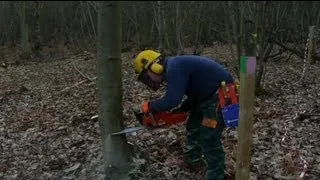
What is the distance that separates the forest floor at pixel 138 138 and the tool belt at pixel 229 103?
780mm

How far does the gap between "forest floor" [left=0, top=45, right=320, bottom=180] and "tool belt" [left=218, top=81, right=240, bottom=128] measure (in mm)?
780

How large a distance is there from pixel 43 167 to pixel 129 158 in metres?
1.35

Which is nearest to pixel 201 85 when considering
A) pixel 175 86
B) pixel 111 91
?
pixel 175 86

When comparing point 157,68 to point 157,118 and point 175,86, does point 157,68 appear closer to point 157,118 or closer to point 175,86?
point 175,86

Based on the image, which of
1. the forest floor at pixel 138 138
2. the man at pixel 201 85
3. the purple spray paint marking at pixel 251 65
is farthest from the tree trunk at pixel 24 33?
the purple spray paint marking at pixel 251 65

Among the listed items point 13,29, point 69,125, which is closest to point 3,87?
point 69,125

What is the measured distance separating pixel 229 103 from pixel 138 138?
1.99 metres

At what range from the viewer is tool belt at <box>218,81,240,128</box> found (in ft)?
16.5

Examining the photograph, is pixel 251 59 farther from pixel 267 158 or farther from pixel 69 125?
pixel 69 125

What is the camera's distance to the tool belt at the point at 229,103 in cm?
502

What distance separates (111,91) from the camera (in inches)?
202

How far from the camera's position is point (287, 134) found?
22.4 feet

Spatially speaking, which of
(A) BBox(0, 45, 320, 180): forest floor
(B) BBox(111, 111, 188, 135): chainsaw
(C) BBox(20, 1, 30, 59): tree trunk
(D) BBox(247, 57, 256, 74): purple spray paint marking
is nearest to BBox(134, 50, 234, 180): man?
(B) BBox(111, 111, 188, 135): chainsaw

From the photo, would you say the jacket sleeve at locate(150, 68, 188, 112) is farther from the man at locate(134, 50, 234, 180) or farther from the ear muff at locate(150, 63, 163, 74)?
the ear muff at locate(150, 63, 163, 74)
